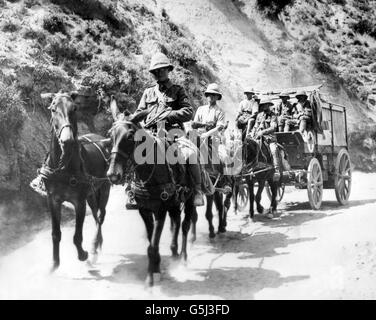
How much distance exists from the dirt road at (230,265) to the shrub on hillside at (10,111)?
8.48 feet

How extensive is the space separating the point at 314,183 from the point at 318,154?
1.09 metres

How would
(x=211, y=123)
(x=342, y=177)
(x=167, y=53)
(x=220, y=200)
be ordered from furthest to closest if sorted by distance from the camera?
(x=167, y=53) < (x=342, y=177) < (x=220, y=200) < (x=211, y=123)

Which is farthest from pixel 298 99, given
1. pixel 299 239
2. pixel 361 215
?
pixel 299 239

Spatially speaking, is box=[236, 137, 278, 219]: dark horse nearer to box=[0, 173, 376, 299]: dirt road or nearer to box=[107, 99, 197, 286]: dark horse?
box=[0, 173, 376, 299]: dirt road

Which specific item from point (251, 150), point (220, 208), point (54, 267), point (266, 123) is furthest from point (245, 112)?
point (54, 267)

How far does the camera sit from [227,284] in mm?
5945

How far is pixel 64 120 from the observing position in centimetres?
588

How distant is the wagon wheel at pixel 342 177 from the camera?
452 inches

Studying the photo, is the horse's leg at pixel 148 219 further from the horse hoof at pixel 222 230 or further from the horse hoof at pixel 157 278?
the horse hoof at pixel 222 230

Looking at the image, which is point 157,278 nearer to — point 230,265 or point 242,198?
point 230,265

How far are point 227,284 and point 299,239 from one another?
8.72 feet

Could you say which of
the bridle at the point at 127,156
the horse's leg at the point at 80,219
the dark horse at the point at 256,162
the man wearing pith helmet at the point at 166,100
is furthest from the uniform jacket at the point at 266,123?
the bridle at the point at 127,156

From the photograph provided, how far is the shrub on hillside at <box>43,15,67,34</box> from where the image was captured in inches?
534
